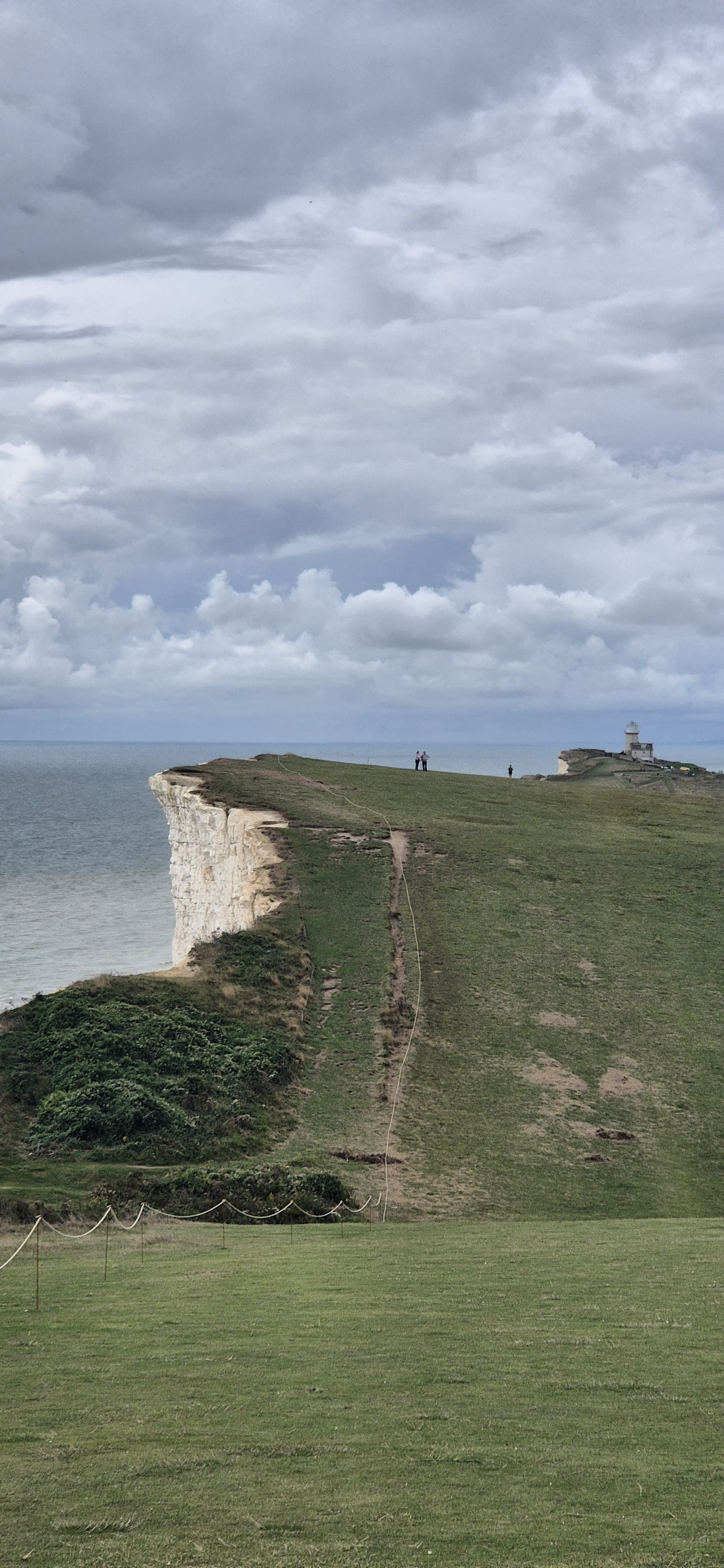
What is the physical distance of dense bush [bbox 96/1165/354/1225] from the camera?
23469 mm

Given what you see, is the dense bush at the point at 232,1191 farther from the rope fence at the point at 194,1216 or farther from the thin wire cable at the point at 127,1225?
the thin wire cable at the point at 127,1225

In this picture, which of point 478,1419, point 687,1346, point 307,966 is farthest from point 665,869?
point 478,1419

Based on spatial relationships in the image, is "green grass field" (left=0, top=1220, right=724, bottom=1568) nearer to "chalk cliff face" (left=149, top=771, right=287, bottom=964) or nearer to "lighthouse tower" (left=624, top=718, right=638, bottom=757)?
"chalk cliff face" (left=149, top=771, right=287, bottom=964)

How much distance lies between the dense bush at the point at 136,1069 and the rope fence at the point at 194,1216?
324 cm

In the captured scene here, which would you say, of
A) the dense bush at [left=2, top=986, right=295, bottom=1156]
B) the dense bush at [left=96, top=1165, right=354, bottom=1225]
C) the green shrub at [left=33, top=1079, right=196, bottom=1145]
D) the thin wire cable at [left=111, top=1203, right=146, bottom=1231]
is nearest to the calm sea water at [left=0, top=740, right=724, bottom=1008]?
the dense bush at [left=2, top=986, right=295, bottom=1156]

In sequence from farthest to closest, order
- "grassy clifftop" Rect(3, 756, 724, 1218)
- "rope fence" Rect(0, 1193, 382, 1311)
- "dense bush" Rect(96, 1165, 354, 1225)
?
"grassy clifftop" Rect(3, 756, 724, 1218) → "dense bush" Rect(96, 1165, 354, 1225) → "rope fence" Rect(0, 1193, 382, 1311)

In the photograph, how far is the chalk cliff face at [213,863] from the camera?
4578cm

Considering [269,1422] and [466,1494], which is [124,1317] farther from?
[466,1494]

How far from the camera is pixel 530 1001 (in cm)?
3734

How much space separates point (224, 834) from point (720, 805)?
3639 cm

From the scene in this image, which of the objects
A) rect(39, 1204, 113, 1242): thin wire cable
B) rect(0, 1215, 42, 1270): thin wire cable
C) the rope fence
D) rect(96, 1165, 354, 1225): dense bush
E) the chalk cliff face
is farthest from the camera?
the chalk cliff face

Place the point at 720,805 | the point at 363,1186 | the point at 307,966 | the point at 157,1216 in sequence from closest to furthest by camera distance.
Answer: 1. the point at 157,1216
2. the point at 363,1186
3. the point at 307,966
4. the point at 720,805

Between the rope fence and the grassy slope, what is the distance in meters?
1.45

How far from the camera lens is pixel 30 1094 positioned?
27.9 meters
